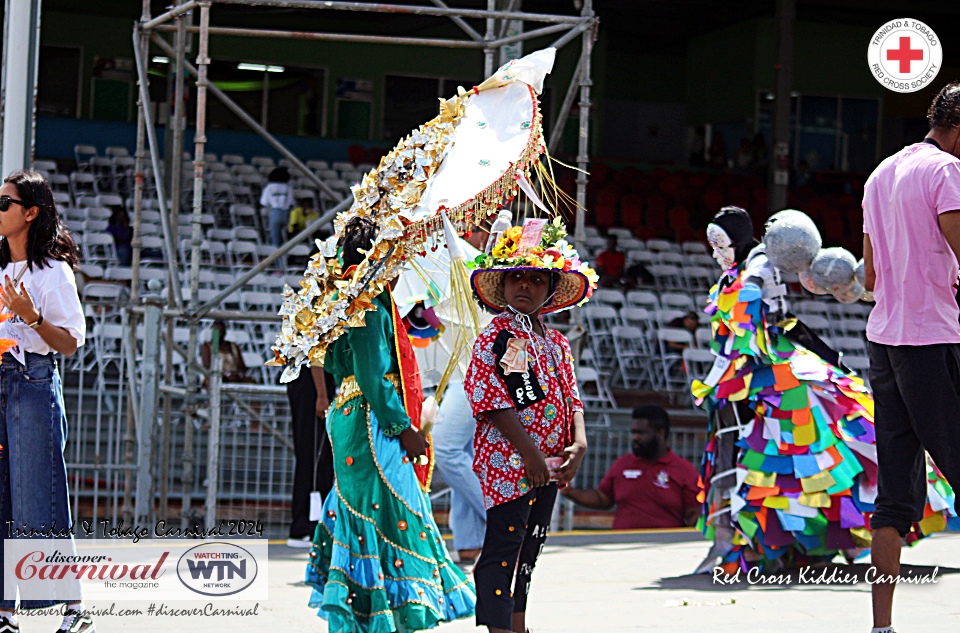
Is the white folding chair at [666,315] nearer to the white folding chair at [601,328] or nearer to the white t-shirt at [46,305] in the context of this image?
the white folding chair at [601,328]

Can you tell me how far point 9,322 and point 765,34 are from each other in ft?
72.8

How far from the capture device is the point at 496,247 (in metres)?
4.71

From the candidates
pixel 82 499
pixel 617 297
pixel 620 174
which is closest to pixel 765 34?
pixel 620 174

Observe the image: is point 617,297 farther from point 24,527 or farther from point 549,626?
point 24,527

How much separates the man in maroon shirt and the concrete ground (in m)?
1.18

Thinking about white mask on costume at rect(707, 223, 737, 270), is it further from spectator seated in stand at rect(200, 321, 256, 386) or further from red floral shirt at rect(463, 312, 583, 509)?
spectator seated in stand at rect(200, 321, 256, 386)

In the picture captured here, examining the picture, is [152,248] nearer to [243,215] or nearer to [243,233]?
[243,233]

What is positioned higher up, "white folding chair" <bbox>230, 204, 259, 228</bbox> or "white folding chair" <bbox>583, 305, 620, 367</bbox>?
"white folding chair" <bbox>230, 204, 259, 228</bbox>

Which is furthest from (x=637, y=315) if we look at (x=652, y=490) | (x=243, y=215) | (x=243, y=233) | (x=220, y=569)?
(x=220, y=569)

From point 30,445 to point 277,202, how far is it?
1283 centimetres

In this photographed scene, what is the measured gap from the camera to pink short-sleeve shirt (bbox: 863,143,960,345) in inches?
172

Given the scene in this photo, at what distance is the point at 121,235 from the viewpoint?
16.1 m

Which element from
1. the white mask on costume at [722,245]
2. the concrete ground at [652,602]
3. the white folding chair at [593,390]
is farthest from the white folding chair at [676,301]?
the white mask on costume at [722,245]

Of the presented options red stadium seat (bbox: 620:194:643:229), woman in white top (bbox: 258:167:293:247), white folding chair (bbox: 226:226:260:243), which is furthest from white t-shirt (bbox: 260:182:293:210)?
red stadium seat (bbox: 620:194:643:229)
